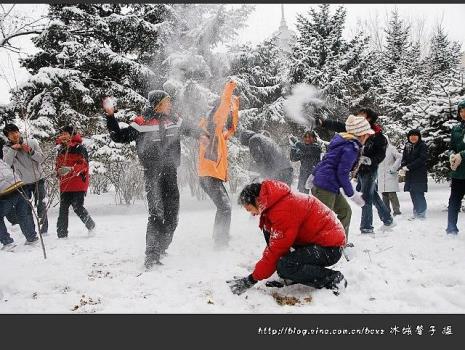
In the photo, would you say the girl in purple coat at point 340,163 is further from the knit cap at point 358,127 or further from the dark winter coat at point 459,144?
the dark winter coat at point 459,144

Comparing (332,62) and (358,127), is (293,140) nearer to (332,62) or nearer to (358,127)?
(358,127)

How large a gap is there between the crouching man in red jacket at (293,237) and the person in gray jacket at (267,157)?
2.61m

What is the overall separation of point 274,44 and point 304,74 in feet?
5.76

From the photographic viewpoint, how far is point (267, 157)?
6.03 metres

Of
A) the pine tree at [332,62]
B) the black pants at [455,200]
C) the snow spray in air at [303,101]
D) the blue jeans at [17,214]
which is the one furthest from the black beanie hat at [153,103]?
the pine tree at [332,62]

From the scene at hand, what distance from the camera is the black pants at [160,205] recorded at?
428cm

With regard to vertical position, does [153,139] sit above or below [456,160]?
above

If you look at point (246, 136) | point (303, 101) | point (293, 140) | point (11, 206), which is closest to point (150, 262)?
point (11, 206)

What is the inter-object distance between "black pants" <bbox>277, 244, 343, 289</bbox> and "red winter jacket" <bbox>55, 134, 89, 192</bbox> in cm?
381

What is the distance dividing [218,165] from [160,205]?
1058mm

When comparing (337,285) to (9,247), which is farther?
(9,247)

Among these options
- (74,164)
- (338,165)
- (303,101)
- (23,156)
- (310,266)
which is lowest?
(310,266)

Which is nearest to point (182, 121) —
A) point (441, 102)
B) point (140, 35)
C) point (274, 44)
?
point (441, 102)
